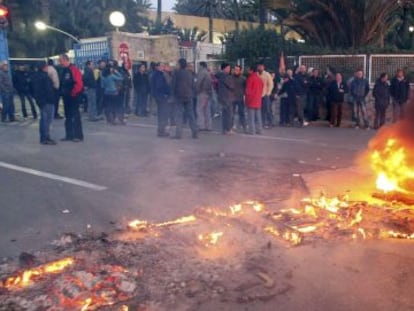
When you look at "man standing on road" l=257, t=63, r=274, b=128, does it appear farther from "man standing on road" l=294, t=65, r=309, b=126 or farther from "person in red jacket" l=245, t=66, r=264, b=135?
"man standing on road" l=294, t=65, r=309, b=126

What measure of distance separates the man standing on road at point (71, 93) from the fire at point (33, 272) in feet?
24.7

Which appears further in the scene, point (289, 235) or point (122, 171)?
point (122, 171)

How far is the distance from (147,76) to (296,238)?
1381 cm

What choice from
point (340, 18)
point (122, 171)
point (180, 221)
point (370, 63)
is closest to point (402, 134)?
point (180, 221)

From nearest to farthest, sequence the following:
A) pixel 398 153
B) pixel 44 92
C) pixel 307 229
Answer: pixel 307 229 < pixel 398 153 < pixel 44 92

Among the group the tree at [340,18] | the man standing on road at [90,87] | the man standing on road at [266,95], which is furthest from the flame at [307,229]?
the tree at [340,18]

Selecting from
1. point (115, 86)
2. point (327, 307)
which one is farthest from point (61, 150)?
point (327, 307)

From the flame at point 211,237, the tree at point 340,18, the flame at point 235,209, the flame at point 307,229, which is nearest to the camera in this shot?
the flame at point 211,237

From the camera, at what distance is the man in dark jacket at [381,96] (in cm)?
1453

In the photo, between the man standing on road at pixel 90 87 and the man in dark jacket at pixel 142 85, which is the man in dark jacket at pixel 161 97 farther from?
the man in dark jacket at pixel 142 85

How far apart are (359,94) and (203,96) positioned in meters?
4.55

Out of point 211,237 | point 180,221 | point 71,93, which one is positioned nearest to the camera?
point 211,237

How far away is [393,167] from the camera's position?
248 inches

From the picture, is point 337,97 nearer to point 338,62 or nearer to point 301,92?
point 301,92
